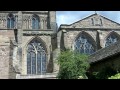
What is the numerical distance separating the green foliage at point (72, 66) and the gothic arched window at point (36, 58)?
696cm

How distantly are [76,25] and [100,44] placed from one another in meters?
4.12

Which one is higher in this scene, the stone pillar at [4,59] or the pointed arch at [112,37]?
the pointed arch at [112,37]

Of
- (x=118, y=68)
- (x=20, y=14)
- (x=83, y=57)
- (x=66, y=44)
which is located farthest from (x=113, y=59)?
(x=20, y=14)

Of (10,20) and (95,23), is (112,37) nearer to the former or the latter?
(95,23)

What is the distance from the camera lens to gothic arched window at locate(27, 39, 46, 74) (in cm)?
3594

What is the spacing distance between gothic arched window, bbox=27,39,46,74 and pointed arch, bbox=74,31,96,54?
441 cm

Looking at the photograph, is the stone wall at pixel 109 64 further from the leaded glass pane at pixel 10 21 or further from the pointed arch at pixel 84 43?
the leaded glass pane at pixel 10 21

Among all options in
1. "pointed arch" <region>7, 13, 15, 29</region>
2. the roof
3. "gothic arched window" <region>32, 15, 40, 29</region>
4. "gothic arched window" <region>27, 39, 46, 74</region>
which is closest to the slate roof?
"gothic arched window" <region>27, 39, 46, 74</region>

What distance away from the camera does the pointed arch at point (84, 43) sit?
37.3 metres

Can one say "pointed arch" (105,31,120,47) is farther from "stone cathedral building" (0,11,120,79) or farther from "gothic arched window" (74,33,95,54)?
"gothic arched window" (74,33,95,54)

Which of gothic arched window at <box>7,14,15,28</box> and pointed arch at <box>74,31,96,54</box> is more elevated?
gothic arched window at <box>7,14,15,28</box>

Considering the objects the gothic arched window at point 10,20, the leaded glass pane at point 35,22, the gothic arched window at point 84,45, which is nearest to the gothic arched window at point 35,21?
the leaded glass pane at point 35,22

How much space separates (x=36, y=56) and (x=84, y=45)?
6264mm
